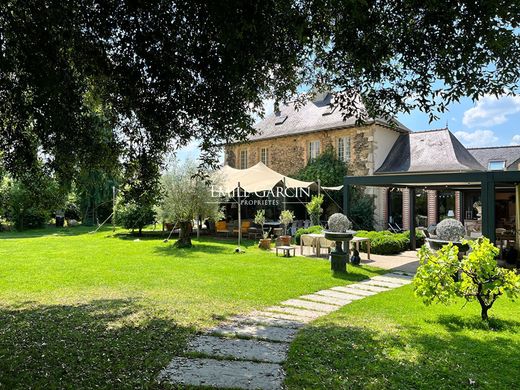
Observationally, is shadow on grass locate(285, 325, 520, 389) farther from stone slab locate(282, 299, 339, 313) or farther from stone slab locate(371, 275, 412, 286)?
stone slab locate(371, 275, 412, 286)

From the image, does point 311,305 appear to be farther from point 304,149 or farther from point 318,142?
point 304,149

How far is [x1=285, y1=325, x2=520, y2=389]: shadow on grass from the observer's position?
11.6 ft

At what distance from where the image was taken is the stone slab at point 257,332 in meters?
4.73

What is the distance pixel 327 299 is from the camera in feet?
23.3

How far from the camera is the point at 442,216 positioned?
2211 cm

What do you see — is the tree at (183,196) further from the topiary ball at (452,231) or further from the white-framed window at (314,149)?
Answer: the topiary ball at (452,231)

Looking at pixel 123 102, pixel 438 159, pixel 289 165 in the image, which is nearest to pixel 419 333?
pixel 123 102

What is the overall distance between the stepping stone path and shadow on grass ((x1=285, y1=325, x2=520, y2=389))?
200 mm

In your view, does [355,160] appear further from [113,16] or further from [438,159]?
[113,16]

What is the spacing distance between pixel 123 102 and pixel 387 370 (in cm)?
433

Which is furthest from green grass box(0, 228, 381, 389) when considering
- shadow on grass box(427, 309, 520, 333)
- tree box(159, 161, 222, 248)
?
shadow on grass box(427, 309, 520, 333)

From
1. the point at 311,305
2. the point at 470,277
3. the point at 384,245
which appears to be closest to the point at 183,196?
the point at 384,245

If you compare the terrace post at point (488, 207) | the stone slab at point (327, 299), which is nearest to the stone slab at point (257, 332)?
the stone slab at point (327, 299)

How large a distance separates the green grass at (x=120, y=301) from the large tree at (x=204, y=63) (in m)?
2.13
